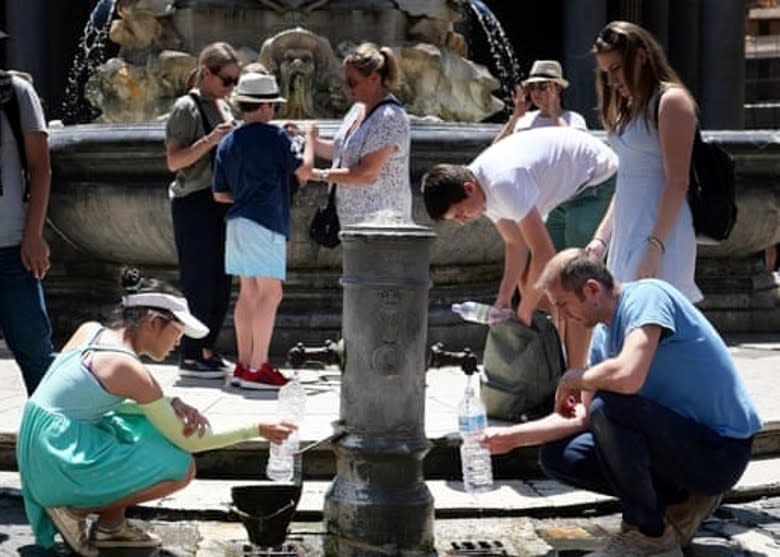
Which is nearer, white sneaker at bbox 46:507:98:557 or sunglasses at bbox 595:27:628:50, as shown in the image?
white sneaker at bbox 46:507:98:557

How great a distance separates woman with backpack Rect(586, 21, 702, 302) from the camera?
5.67 metres

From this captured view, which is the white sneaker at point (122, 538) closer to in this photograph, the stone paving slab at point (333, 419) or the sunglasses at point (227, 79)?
the stone paving slab at point (333, 419)

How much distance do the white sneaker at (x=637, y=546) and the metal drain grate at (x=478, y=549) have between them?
37cm

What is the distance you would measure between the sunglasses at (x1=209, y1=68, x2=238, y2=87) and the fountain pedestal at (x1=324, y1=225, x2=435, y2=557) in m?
2.82

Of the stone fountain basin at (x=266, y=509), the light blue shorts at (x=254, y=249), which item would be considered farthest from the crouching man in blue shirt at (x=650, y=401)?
the light blue shorts at (x=254, y=249)

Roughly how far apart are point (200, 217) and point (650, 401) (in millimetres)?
3690

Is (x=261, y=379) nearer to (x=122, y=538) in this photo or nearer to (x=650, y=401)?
(x=122, y=538)

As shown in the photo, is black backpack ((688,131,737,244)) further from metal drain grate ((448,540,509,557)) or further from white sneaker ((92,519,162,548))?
white sneaker ((92,519,162,548))

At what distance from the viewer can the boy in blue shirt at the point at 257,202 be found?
770 centimetres

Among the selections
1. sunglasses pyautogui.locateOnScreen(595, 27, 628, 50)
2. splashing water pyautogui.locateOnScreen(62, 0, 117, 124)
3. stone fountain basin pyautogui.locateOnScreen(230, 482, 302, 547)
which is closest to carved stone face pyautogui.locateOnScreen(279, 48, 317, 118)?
splashing water pyautogui.locateOnScreen(62, 0, 117, 124)

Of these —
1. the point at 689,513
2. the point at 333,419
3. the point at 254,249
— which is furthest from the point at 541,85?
the point at 689,513

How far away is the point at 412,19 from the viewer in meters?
11.9

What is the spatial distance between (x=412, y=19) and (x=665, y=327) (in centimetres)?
719

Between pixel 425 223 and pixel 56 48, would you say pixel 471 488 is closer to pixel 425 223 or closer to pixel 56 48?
pixel 425 223
